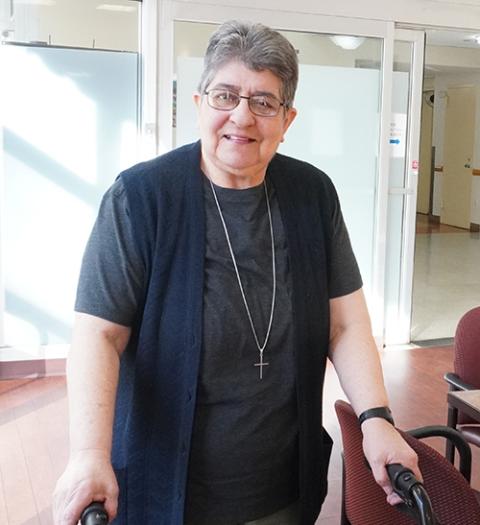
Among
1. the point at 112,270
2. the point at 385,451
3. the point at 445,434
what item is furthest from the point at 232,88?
the point at 445,434

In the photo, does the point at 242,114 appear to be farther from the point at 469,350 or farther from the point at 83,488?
the point at 469,350

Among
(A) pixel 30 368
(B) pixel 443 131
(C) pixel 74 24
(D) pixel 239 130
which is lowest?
(A) pixel 30 368

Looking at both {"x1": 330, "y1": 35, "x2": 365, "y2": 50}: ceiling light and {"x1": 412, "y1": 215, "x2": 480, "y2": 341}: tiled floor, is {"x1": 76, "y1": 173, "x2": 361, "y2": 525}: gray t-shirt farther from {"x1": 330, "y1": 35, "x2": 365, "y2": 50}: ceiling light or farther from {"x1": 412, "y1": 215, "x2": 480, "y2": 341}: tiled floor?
{"x1": 412, "y1": 215, "x2": 480, "y2": 341}: tiled floor

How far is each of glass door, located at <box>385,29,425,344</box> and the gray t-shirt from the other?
152 inches

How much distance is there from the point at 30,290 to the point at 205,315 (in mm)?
3323

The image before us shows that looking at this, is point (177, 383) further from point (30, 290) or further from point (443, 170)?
point (443, 170)

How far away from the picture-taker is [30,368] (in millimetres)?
4453

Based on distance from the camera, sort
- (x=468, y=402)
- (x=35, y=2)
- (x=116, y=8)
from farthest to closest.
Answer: (x=116, y=8), (x=35, y=2), (x=468, y=402)

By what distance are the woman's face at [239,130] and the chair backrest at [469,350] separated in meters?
1.59

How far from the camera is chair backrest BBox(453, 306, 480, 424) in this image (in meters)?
2.67

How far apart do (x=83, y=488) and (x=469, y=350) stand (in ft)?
6.27

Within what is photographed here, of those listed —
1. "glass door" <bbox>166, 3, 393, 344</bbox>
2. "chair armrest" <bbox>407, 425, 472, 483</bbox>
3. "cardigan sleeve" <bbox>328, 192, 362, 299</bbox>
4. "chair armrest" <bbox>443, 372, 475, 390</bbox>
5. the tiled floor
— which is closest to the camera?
"cardigan sleeve" <bbox>328, 192, 362, 299</bbox>

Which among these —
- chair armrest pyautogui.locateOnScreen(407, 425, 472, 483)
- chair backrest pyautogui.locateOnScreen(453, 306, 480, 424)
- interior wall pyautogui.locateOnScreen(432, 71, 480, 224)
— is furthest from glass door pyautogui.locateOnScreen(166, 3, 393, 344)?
interior wall pyautogui.locateOnScreen(432, 71, 480, 224)

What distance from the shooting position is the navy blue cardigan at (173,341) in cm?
132
